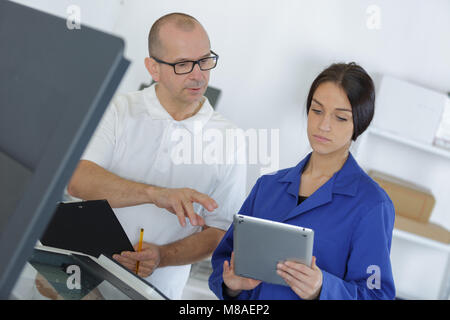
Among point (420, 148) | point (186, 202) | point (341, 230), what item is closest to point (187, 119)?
point (186, 202)

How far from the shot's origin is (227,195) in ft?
4.81

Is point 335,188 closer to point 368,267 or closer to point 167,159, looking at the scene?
point 368,267

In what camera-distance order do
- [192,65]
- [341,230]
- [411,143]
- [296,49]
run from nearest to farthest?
[341,230], [192,65], [411,143], [296,49]

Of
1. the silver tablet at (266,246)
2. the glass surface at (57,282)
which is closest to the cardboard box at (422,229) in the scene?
the silver tablet at (266,246)

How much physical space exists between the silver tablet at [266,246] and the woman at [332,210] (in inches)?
1.1

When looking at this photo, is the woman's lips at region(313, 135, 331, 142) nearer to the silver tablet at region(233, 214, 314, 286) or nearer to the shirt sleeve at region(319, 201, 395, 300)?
the shirt sleeve at region(319, 201, 395, 300)

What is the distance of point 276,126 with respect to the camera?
353cm

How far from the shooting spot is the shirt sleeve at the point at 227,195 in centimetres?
145

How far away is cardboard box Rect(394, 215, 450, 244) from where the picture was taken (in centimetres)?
302

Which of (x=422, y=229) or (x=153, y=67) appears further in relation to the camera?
(x=422, y=229)

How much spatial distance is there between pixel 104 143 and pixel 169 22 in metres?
0.40

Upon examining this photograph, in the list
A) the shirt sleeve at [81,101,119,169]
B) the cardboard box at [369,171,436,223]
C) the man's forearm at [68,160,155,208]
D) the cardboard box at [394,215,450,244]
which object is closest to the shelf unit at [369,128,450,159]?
the cardboard box at [369,171,436,223]
